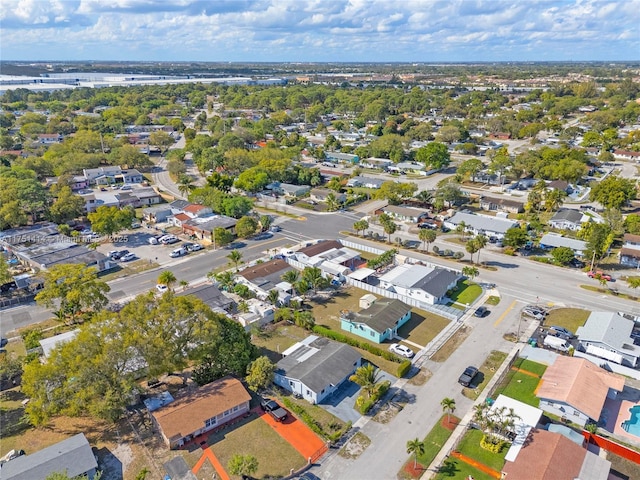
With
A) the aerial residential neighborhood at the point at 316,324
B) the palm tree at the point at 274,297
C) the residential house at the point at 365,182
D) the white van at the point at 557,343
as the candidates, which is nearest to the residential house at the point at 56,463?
the aerial residential neighborhood at the point at 316,324

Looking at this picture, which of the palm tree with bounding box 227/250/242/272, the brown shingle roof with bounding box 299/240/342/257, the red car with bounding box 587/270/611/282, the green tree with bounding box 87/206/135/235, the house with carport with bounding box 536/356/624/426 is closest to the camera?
the house with carport with bounding box 536/356/624/426

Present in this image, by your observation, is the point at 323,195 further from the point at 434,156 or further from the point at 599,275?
the point at 599,275

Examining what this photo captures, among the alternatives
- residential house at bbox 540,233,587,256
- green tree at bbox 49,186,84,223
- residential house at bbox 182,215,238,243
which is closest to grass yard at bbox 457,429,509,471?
residential house at bbox 540,233,587,256

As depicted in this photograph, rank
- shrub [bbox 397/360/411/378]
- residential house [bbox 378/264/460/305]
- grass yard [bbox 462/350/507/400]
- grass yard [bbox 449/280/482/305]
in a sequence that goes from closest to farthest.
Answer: grass yard [bbox 462/350/507/400]
shrub [bbox 397/360/411/378]
residential house [bbox 378/264/460/305]
grass yard [bbox 449/280/482/305]

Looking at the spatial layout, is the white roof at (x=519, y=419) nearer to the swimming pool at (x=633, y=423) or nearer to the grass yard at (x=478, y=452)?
the grass yard at (x=478, y=452)

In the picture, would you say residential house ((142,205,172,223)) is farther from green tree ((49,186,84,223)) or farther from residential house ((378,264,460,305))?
residential house ((378,264,460,305))

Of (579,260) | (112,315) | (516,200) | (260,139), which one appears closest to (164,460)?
(112,315)
